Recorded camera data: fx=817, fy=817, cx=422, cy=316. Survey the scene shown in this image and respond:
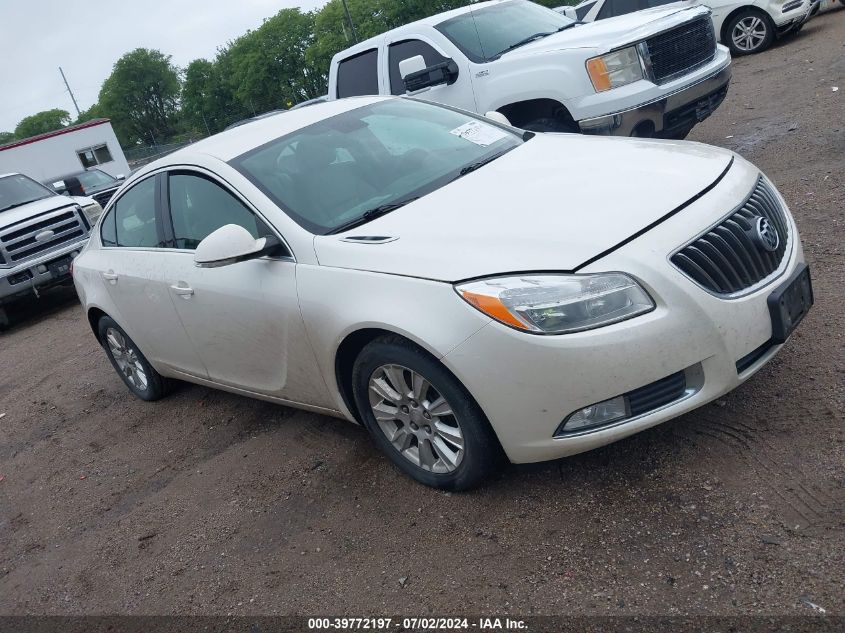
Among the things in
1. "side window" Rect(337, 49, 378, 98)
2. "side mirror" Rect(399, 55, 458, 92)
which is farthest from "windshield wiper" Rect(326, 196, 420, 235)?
"side window" Rect(337, 49, 378, 98)

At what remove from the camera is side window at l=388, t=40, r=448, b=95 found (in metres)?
8.05

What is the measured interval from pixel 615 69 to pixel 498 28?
1724mm

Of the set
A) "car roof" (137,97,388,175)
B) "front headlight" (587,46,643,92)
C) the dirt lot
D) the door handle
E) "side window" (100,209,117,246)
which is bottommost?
the dirt lot

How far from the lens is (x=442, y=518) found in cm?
339

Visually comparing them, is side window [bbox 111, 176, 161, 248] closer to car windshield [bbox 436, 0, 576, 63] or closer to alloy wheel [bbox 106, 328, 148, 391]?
alloy wheel [bbox 106, 328, 148, 391]

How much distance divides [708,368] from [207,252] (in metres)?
2.15

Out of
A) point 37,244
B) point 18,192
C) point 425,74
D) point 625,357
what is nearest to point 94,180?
point 18,192

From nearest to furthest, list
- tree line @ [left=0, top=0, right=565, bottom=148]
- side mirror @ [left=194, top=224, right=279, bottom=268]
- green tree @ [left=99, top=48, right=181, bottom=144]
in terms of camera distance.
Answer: side mirror @ [left=194, top=224, right=279, bottom=268] < tree line @ [left=0, top=0, right=565, bottom=148] < green tree @ [left=99, top=48, right=181, bottom=144]

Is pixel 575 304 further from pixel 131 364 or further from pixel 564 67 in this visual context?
pixel 564 67

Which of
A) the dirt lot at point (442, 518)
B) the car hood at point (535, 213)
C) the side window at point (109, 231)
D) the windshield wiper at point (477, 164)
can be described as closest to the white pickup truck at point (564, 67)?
the dirt lot at point (442, 518)

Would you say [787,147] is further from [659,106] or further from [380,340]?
[380,340]

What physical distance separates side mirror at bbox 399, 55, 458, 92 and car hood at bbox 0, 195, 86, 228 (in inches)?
215

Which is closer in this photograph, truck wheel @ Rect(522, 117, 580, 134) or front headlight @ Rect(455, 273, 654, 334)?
front headlight @ Rect(455, 273, 654, 334)

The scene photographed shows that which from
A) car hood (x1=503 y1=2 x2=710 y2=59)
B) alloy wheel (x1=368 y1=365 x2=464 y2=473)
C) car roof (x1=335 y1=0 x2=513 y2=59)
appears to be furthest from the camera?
car roof (x1=335 y1=0 x2=513 y2=59)
